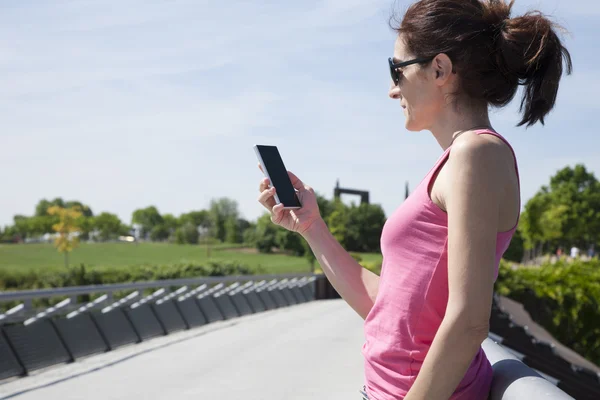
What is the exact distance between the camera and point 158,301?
1647 cm

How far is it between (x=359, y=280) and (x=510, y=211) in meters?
0.76

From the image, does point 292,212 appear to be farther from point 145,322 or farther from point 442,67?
point 145,322

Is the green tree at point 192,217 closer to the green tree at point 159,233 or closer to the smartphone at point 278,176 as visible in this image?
the green tree at point 159,233

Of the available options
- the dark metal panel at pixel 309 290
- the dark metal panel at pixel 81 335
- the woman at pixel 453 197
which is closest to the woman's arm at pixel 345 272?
the woman at pixel 453 197

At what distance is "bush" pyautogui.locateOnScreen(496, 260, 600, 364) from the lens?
25197mm

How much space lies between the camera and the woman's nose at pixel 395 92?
2.22 m

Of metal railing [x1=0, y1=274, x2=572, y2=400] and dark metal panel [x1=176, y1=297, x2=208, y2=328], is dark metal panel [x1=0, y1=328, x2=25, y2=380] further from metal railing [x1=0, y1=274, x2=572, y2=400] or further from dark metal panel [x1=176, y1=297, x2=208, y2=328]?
dark metal panel [x1=176, y1=297, x2=208, y2=328]

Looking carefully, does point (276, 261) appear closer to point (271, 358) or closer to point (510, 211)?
point (271, 358)

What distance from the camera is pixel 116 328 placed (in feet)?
44.7

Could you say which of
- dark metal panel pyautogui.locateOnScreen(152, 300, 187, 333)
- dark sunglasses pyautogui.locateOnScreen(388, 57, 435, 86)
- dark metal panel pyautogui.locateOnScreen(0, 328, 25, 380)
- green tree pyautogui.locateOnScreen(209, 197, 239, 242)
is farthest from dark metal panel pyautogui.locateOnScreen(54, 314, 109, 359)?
green tree pyautogui.locateOnScreen(209, 197, 239, 242)

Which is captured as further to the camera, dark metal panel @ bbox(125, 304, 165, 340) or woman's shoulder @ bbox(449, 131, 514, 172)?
dark metal panel @ bbox(125, 304, 165, 340)

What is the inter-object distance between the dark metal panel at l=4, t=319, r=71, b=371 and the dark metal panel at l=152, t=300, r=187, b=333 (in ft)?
14.9

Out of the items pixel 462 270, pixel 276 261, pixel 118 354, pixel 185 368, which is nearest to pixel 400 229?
pixel 462 270

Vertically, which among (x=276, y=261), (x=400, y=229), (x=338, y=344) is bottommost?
(x=276, y=261)
